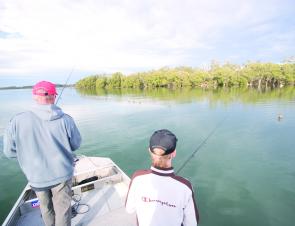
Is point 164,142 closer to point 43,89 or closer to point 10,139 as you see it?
point 43,89

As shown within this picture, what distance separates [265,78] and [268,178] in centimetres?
7858

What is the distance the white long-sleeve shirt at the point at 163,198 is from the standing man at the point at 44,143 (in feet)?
4.04

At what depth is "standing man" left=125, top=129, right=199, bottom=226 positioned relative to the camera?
174 cm

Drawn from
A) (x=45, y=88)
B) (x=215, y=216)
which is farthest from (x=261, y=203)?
(x=45, y=88)

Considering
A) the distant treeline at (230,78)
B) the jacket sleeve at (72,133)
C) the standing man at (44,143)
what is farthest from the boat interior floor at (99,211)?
the distant treeline at (230,78)

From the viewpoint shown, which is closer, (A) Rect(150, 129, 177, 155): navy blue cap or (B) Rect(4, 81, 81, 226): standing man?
(A) Rect(150, 129, 177, 155): navy blue cap

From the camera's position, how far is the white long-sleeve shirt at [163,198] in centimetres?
174

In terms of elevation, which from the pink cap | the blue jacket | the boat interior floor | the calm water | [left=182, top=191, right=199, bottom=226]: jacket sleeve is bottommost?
the calm water

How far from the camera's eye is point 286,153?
986 cm

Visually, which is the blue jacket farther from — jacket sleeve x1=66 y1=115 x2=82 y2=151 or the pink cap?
the pink cap

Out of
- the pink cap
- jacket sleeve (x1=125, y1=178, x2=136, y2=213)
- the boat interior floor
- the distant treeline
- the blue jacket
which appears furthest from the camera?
the distant treeline

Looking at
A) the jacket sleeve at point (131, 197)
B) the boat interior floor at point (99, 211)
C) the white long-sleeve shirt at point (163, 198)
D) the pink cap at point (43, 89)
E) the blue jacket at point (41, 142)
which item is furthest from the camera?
the boat interior floor at point (99, 211)

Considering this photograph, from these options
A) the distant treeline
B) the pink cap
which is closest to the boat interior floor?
the pink cap

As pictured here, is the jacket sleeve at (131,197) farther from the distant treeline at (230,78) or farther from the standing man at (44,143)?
the distant treeline at (230,78)
